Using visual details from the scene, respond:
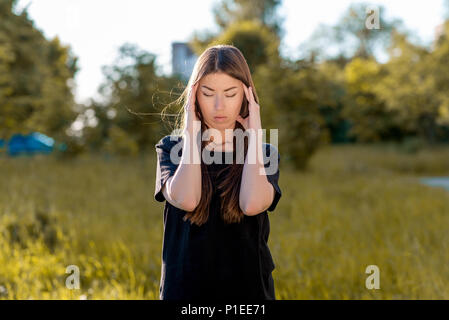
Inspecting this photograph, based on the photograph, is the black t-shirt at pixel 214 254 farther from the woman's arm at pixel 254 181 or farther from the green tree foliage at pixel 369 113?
the green tree foliage at pixel 369 113

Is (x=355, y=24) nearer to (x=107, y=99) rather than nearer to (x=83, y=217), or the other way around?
(x=107, y=99)

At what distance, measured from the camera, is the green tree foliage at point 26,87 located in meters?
12.6

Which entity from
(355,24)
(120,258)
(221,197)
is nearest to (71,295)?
(120,258)

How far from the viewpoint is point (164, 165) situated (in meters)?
1.63

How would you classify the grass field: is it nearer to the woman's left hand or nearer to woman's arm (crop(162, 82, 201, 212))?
woman's arm (crop(162, 82, 201, 212))

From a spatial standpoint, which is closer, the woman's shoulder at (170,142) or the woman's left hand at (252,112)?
the woman's left hand at (252,112)

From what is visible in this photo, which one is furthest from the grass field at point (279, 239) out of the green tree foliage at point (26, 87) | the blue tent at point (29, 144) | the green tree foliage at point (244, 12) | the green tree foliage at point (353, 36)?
the green tree foliage at point (353, 36)

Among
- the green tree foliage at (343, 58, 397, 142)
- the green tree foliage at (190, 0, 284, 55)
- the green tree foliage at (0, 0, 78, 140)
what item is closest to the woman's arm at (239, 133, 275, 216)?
the green tree foliage at (0, 0, 78, 140)

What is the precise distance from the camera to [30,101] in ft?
45.8

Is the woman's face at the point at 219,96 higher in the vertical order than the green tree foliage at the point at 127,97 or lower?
lower

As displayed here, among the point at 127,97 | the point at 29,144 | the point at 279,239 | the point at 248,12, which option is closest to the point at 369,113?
the point at 248,12

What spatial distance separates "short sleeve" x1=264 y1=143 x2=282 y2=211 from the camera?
1.57 m

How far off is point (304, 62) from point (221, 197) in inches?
405

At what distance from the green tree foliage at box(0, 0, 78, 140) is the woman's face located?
11225mm
